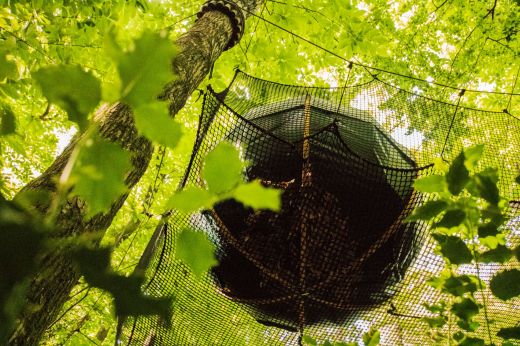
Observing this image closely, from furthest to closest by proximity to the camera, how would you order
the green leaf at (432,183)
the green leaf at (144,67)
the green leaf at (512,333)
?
the green leaf at (432,183) < the green leaf at (512,333) < the green leaf at (144,67)

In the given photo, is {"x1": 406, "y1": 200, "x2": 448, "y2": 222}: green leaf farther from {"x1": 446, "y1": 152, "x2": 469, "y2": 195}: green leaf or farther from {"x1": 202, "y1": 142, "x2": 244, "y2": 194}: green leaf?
{"x1": 202, "y1": 142, "x2": 244, "y2": 194}: green leaf

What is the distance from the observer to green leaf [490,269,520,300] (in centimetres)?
81

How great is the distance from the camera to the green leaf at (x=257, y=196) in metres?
0.31

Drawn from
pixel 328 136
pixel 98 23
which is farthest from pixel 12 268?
pixel 98 23

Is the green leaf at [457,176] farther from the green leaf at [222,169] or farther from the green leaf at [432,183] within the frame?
the green leaf at [222,169]

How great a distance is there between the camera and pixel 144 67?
0.25 metres

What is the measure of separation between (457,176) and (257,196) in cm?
76

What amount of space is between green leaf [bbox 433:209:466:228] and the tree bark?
741 mm

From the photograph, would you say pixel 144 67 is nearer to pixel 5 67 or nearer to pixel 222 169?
pixel 222 169

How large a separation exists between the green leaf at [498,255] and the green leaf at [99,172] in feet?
2.94

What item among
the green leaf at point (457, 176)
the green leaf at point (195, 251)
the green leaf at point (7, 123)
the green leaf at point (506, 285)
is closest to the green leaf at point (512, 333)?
the green leaf at point (506, 285)

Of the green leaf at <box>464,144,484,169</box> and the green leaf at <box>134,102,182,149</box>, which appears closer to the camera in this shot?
the green leaf at <box>134,102,182,149</box>

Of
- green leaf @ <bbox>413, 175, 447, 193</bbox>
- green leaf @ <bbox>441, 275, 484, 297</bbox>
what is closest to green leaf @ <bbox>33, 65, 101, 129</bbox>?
green leaf @ <bbox>413, 175, 447, 193</bbox>

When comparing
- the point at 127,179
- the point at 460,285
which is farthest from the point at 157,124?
the point at 127,179
